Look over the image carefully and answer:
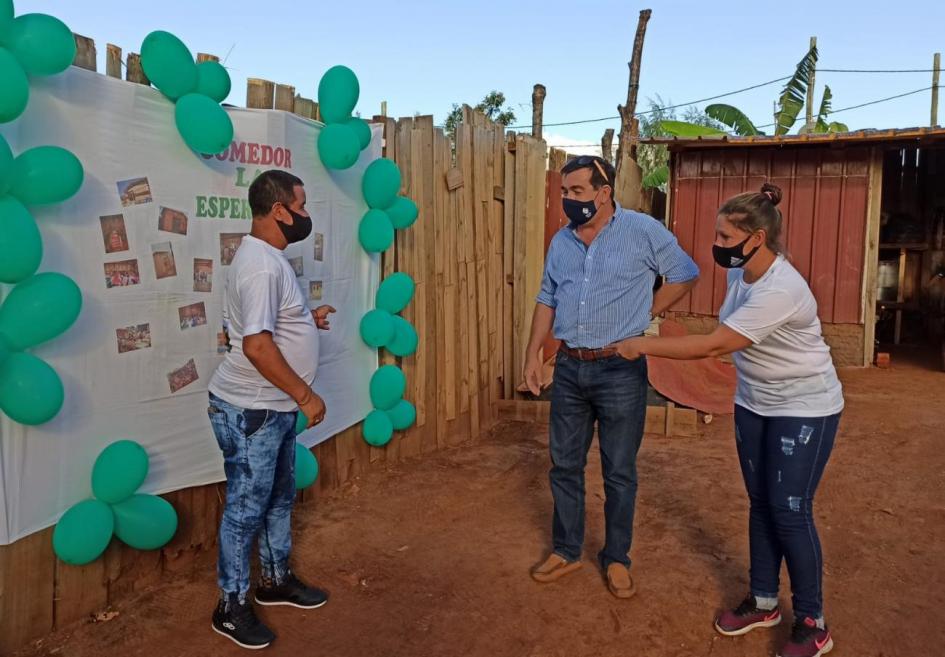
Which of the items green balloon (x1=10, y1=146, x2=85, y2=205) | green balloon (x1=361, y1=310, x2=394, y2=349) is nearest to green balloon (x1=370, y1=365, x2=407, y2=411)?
green balloon (x1=361, y1=310, x2=394, y2=349)

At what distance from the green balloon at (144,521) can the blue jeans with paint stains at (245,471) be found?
433 millimetres

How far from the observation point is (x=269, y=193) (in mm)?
3068

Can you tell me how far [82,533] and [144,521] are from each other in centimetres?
28

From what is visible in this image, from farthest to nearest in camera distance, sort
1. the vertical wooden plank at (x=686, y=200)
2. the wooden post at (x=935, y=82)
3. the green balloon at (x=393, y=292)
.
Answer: the wooden post at (x=935, y=82) < the vertical wooden plank at (x=686, y=200) < the green balloon at (x=393, y=292)

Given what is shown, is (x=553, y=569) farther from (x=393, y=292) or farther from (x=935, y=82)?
(x=935, y=82)

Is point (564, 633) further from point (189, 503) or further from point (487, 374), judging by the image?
point (487, 374)

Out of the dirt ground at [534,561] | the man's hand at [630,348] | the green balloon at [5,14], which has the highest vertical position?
the green balloon at [5,14]

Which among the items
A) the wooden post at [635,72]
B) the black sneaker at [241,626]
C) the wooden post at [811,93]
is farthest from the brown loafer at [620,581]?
the wooden post at [811,93]

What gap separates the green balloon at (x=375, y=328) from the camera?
16.8 feet

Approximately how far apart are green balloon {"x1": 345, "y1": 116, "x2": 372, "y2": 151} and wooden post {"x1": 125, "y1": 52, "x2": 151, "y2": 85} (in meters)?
1.33

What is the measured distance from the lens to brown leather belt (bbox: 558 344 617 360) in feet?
11.5

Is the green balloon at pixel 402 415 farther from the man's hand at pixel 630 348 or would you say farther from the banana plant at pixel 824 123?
the banana plant at pixel 824 123

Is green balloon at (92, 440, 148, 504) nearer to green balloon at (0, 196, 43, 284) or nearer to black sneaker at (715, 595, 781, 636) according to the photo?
green balloon at (0, 196, 43, 284)

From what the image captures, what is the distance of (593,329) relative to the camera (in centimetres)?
357
